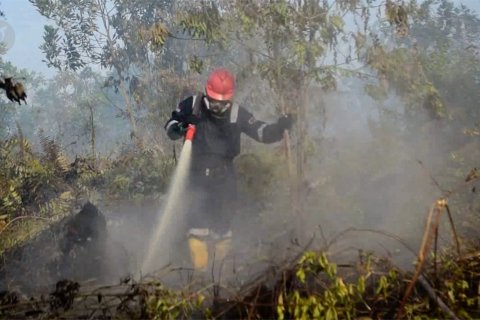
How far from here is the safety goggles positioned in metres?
5.04

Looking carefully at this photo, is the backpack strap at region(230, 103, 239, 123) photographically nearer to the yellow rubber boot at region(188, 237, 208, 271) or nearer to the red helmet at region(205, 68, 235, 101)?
the red helmet at region(205, 68, 235, 101)

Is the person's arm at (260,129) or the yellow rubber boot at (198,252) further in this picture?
the person's arm at (260,129)

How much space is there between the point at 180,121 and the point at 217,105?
506mm

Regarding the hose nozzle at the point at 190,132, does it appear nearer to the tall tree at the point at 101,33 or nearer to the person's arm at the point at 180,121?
the person's arm at the point at 180,121

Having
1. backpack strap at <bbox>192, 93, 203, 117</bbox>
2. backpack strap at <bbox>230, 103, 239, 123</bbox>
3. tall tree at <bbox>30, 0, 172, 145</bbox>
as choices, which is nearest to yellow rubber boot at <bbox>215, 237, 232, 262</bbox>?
backpack strap at <bbox>230, 103, 239, 123</bbox>

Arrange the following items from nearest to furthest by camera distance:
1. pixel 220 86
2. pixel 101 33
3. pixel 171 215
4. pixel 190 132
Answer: pixel 220 86, pixel 190 132, pixel 171 215, pixel 101 33

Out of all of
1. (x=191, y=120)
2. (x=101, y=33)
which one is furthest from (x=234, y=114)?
(x=101, y=33)

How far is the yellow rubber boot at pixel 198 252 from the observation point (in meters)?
4.99

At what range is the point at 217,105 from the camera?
5.05 m

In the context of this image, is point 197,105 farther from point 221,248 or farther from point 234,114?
point 221,248

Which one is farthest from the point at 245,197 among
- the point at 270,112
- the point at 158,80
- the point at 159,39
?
the point at 158,80

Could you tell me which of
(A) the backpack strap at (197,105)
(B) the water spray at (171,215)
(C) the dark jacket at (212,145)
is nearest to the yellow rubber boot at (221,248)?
(C) the dark jacket at (212,145)

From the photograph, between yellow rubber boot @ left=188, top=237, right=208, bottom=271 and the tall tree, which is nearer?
yellow rubber boot @ left=188, top=237, right=208, bottom=271

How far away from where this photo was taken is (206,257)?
16.5 feet
